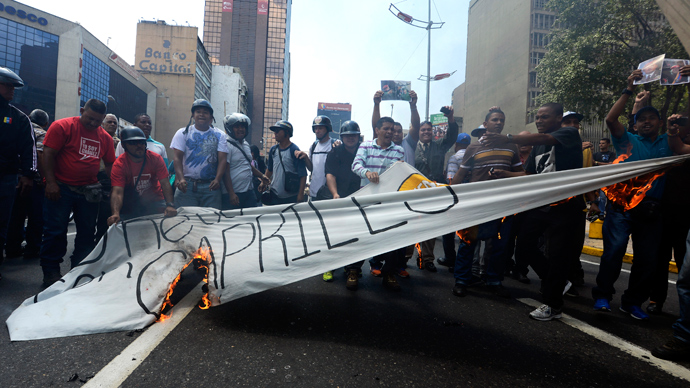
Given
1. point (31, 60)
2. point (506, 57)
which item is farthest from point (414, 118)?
point (506, 57)

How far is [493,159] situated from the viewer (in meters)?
3.91

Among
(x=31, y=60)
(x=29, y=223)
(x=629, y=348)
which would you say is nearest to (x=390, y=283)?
(x=629, y=348)

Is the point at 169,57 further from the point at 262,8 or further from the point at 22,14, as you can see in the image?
the point at 262,8

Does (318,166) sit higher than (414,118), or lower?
lower

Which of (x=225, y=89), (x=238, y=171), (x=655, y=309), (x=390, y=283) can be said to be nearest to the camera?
(x=655, y=309)

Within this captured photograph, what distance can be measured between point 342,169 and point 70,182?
2827 millimetres

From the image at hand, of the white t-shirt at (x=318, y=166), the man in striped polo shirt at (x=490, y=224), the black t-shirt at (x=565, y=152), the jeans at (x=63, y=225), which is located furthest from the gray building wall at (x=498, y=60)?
the jeans at (x=63, y=225)

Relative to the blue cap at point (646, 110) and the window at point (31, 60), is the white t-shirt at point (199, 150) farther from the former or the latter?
the window at point (31, 60)

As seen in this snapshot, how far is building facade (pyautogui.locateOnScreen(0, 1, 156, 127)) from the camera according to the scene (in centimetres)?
2395

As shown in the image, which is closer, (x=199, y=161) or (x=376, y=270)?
(x=199, y=161)

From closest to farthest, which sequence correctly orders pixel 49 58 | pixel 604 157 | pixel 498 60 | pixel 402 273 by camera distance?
pixel 402 273 → pixel 604 157 → pixel 49 58 → pixel 498 60

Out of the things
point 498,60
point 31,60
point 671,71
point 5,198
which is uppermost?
point 498,60

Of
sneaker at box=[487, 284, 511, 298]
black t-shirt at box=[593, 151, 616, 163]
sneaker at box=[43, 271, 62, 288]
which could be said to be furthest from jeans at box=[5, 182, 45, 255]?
black t-shirt at box=[593, 151, 616, 163]

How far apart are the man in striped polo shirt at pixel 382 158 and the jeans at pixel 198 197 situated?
1824mm
